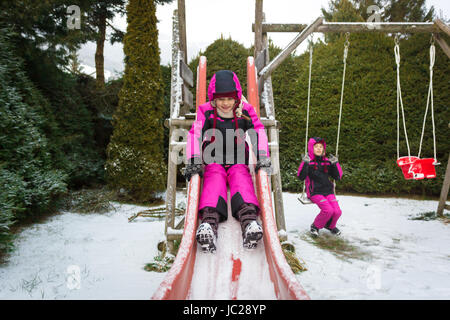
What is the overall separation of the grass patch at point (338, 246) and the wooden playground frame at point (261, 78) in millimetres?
763

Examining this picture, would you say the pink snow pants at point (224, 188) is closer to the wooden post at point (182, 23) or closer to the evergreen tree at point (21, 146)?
the wooden post at point (182, 23)

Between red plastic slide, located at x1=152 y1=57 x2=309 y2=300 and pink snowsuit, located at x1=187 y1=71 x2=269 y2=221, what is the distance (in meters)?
0.14

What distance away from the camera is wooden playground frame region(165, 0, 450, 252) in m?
3.07

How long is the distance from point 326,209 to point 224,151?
205cm

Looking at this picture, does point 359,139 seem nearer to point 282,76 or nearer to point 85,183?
point 282,76

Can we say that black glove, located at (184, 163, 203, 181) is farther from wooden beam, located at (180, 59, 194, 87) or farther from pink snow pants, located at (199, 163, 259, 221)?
wooden beam, located at (180, 59, 194, 87)

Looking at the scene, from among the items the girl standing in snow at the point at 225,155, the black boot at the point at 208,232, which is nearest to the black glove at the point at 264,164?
the girl standing in snow at the point at 225,155

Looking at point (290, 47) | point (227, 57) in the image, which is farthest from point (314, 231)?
point (227, 57)

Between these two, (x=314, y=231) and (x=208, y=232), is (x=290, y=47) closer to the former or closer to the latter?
(x=314, y=231)

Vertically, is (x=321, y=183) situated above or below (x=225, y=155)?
below

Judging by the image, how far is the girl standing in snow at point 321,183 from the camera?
153 inches

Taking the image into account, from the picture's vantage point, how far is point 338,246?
3.54m

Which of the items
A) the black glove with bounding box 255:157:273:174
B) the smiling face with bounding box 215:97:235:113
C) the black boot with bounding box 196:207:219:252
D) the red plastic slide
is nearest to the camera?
the red plastic slide

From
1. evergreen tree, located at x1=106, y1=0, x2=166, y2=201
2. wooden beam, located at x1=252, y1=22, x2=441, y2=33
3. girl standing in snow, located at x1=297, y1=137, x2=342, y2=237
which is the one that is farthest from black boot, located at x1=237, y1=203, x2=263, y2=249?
evergreen tree, located at x1=106, y1=0, x2=166, y2=201
